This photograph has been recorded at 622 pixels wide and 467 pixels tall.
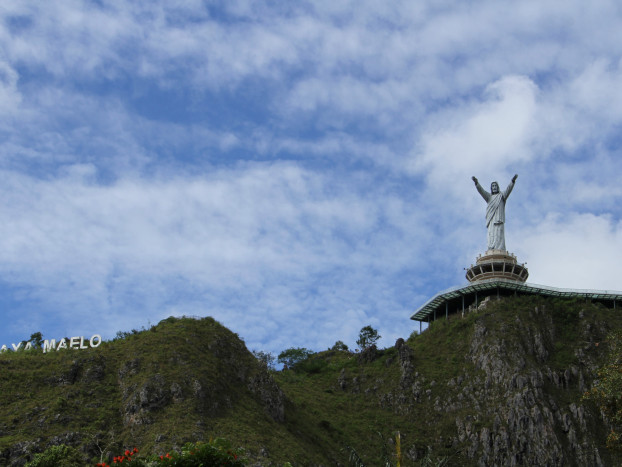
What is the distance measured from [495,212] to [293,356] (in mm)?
43682

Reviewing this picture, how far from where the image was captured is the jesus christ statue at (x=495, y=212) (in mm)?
123062

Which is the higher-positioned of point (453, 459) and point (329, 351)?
point (329, 351)

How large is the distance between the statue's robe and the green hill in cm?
1490

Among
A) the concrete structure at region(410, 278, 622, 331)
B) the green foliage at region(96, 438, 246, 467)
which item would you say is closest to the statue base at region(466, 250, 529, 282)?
the concrete structure at region(410, 278, 622, 331)

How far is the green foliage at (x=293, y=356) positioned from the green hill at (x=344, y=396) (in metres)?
4.91

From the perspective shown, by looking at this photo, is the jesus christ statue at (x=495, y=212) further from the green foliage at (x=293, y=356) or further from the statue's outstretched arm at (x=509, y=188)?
the green foliage at (x=293, y=356)

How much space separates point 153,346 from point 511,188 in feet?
239

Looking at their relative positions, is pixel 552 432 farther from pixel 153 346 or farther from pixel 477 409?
pixel 153 346

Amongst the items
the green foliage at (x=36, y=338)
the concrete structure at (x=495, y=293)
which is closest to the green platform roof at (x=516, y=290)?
the concrete structure at (x=495, y=293)

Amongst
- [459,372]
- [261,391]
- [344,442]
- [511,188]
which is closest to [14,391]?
[261,391]

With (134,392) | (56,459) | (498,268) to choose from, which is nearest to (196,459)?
(56,459)

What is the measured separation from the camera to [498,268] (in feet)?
391

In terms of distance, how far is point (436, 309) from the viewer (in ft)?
398

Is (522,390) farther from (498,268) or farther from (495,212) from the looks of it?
(495,212)
